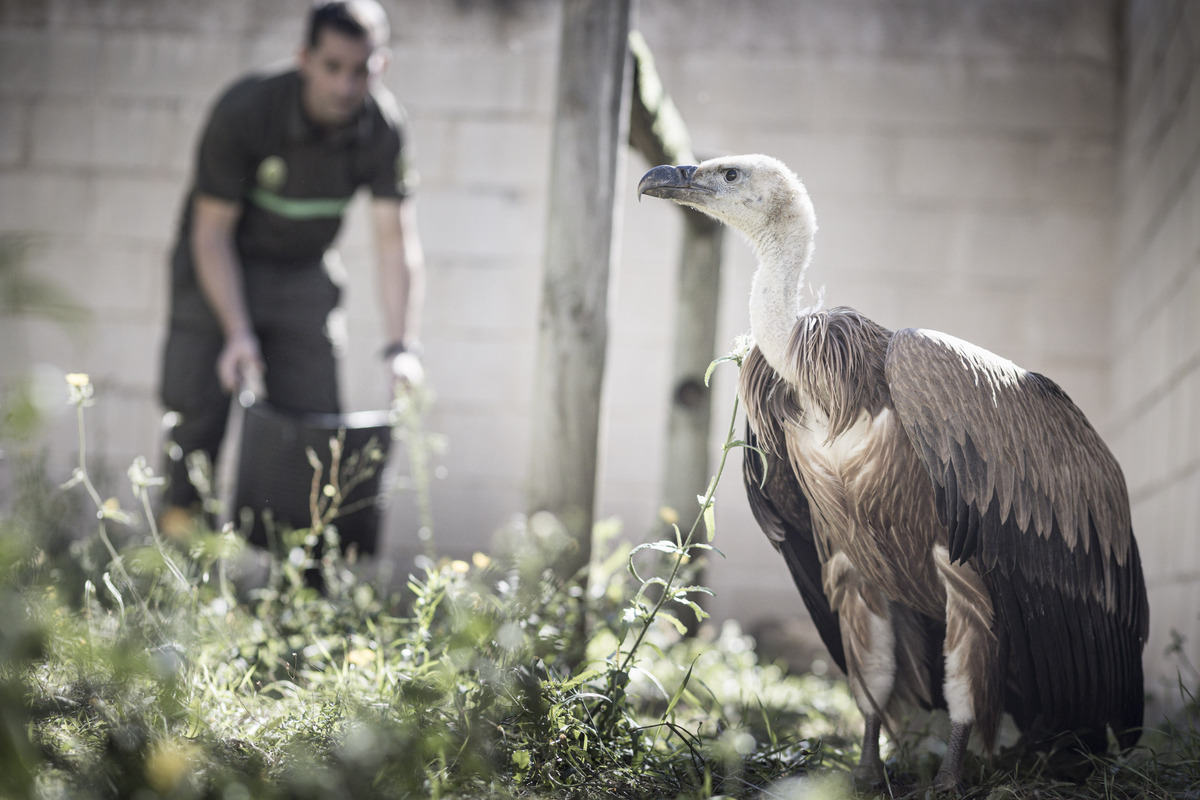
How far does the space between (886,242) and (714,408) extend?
3.65 feet

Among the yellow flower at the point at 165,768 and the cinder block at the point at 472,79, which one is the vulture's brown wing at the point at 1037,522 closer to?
the yellow flower at the point at 165,768

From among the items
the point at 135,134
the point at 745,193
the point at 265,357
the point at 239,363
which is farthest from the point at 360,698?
the point at 135,134

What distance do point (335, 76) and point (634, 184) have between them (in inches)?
71.4

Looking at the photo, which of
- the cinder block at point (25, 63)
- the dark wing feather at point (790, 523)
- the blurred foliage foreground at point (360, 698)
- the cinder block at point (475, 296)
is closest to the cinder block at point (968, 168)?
the cinder block at point (475, 296)

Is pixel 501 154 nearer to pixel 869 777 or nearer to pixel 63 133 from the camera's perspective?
pixel 63 133

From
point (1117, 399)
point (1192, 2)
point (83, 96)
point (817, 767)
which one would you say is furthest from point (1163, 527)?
point (83, 96)

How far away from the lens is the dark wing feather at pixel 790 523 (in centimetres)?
189

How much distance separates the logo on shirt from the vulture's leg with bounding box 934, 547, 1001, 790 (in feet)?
7.79

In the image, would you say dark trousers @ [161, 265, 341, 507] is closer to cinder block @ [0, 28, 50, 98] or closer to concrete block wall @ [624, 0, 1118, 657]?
concrete block wall @ [624, 0, 1118, 657]

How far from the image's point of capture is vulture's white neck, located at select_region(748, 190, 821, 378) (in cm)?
172

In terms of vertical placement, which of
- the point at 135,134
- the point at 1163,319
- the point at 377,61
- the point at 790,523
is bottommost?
the point at 790,523

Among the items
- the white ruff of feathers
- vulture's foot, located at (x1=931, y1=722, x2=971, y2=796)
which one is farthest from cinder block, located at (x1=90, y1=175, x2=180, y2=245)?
vulture's foot, located at (x1=931, y1=722, x2=971, y2=796)

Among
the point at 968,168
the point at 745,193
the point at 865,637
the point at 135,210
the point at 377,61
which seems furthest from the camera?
the point at 135,210

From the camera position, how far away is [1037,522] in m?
1.71
